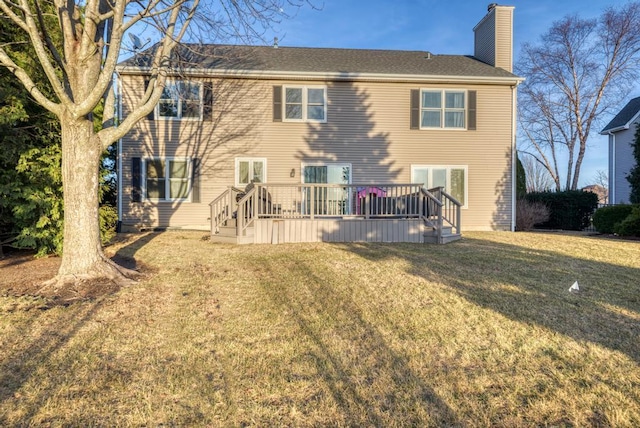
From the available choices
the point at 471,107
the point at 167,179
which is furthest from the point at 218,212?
the point at 471,107

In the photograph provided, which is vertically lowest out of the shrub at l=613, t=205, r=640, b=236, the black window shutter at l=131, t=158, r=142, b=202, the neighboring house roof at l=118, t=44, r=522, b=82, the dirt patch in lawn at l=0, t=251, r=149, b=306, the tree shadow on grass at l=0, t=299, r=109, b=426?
the tree shadow on grass at l=0, t=299, r=109, b=426

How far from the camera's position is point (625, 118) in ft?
64.3

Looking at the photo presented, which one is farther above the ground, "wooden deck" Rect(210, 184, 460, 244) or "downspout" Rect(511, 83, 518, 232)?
"downspout" Rect(511, 83, 518, 232)

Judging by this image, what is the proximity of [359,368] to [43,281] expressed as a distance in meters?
4.86

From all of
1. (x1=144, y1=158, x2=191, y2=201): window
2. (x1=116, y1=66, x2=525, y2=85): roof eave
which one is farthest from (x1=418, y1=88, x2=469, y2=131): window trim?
(x1=144, y1=158, x2=191, y2=201): window

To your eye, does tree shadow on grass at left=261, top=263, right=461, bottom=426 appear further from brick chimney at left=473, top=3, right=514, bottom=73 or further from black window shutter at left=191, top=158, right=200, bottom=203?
brick chimney at left=473, top=3, right=514, bottom=73

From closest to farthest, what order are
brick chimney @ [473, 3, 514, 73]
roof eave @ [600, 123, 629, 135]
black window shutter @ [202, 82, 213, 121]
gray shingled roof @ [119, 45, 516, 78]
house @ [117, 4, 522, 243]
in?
1. house @ [117, 4, 522, 243]
2. black window shutter @ [202, 82, 213, 121]
3. gray shingled roof @ [119, 45, 516, 78]
4. brick chimney @ [473, 3, 514, 73]
5. roof eave @ [600, 123, 629, 135]

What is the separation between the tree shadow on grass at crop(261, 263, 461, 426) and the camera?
2201 mm

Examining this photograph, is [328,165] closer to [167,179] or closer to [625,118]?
[167,179]

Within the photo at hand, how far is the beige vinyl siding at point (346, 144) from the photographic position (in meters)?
11.8

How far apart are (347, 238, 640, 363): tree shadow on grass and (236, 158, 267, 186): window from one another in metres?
5.32

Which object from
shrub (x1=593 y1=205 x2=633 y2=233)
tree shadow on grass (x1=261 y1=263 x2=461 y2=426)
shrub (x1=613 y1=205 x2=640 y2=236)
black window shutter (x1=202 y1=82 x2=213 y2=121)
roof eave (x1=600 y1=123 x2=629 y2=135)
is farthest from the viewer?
roof eave (x1=600 y1=123 x2=629 y2=135)

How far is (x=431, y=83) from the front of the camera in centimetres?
1217

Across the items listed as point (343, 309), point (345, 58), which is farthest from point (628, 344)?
point (345, 58)
